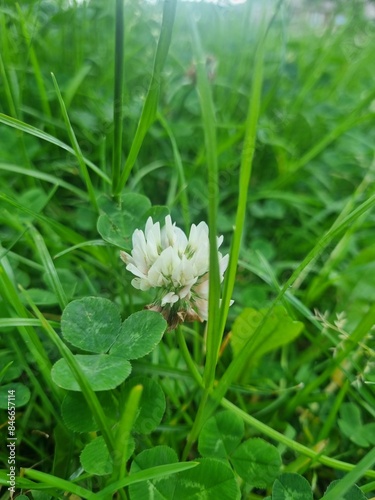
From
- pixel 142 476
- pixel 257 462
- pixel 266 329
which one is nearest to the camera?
pixel 142 476

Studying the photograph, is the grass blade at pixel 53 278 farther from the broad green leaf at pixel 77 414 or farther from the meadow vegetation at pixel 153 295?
the broad green leaf at pixel 77 414

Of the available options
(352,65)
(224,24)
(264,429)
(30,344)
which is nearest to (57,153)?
(30,344)

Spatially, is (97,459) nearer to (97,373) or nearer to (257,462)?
(97,373)

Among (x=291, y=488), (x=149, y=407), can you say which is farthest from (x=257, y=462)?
(x=149, y=407)

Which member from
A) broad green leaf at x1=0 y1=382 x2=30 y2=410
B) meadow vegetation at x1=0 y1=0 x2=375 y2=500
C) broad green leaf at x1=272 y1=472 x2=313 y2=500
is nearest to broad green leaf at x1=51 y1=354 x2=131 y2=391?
meadow vegetation at x1=0 y1=0 x2=375 y2=500

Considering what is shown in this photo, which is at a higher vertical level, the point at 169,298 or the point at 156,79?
the point at 156,79
